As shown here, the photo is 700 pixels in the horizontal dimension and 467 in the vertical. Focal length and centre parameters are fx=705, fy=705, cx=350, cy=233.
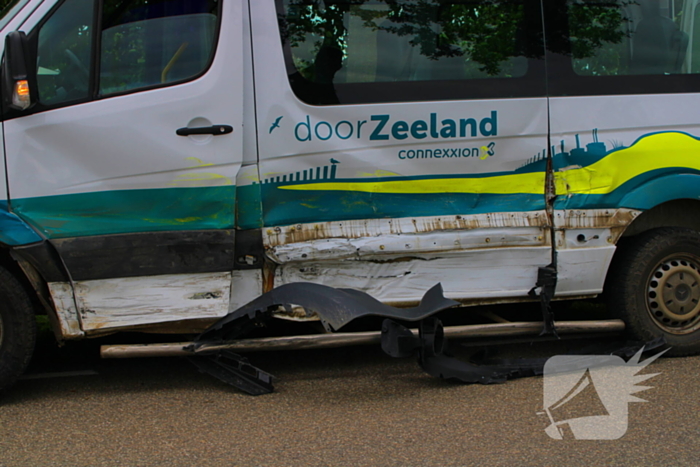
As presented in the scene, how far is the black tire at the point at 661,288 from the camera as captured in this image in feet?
14.1

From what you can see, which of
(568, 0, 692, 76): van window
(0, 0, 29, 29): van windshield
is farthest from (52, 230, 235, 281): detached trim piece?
(568, 0, 692, 76): van window

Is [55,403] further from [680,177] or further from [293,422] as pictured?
[680,177]

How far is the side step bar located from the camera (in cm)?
379

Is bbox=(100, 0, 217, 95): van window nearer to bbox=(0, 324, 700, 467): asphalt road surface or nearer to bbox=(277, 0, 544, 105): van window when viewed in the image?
bbox=(277, 0, 544, 105): van window

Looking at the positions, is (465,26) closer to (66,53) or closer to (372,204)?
(372,204)

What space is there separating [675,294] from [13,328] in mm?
3839

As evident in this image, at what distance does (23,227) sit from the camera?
3621 mm

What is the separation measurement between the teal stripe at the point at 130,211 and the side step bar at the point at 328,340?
2.10 feet

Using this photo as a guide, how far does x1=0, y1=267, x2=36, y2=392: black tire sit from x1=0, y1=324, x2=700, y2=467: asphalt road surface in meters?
0.22

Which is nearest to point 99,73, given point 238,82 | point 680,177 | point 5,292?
point 238,82

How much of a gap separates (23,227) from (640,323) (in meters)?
3.56

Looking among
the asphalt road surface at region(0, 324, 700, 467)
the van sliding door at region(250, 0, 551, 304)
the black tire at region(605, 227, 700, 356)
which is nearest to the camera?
the asphalt road surface at region(0, 324, 700, 467)

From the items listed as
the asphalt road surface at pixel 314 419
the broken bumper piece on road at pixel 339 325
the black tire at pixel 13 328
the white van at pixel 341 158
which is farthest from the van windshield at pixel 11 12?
the asphalt road surface at pixel 314 419

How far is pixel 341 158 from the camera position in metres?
3.92
